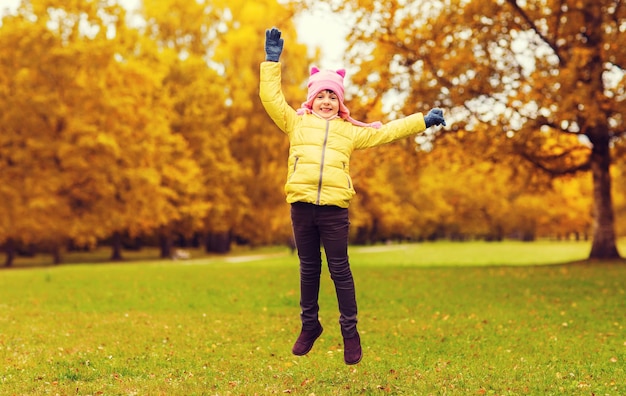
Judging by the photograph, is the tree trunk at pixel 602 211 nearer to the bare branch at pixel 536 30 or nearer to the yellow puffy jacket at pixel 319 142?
the bare branch at pixel 536 30

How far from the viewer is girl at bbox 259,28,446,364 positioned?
609cm

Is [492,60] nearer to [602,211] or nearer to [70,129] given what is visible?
[602,211]

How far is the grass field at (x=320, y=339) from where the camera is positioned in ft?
22.2

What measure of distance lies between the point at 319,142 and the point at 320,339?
4449 mm

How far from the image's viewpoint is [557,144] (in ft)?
72.5

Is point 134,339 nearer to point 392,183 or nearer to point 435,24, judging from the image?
Answer: point 435,24

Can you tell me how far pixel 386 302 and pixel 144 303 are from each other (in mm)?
5191

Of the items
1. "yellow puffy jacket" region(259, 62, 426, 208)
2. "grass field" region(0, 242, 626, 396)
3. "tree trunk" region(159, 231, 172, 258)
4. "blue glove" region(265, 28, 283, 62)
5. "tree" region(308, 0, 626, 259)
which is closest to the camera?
"yellow puffy jacket" region(259, 62, 426, 208)

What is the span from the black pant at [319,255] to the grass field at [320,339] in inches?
27.7

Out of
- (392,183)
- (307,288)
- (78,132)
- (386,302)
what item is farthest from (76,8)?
(392,183)

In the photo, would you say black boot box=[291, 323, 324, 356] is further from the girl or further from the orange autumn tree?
the orange autumn tree

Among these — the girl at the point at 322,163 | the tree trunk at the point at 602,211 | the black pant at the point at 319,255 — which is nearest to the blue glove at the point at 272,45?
the girl at the point at 322,163

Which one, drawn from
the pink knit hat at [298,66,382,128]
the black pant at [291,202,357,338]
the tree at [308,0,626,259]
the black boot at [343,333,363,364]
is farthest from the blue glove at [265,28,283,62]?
the tree at [308,0,626,259]

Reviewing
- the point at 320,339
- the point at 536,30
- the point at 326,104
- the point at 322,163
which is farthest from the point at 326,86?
the point at 536,30
